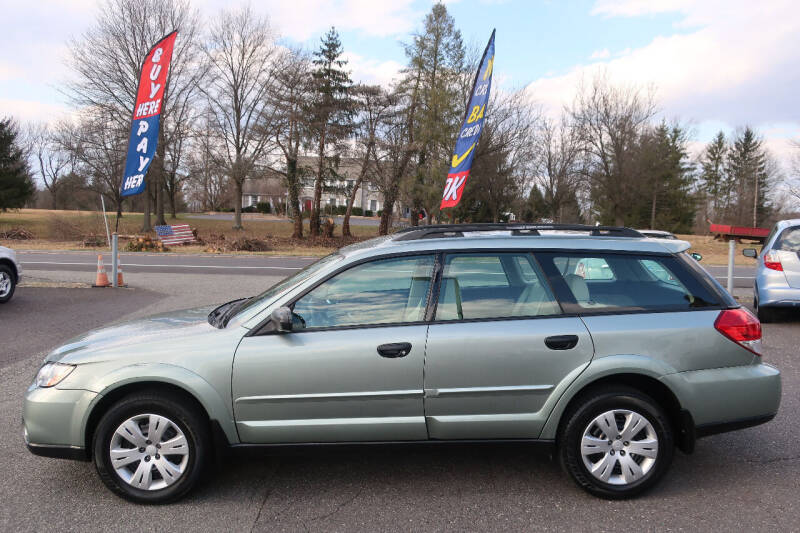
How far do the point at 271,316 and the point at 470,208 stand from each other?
145 feet

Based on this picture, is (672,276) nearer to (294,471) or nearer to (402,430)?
(402,430)

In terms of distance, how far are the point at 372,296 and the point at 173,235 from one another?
28.3m

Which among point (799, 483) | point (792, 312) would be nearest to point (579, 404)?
point (799, 483)

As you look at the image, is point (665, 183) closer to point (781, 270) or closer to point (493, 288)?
point (781, 270)

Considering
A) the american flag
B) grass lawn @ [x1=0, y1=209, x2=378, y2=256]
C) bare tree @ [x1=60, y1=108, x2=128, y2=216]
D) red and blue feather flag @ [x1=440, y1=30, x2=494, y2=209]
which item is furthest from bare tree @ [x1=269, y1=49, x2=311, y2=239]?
red and blue feather flag @ [x1=440, y1=30, x2=494, y2=209]

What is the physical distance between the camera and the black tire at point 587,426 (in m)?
3.34

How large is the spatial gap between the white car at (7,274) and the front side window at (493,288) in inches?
362

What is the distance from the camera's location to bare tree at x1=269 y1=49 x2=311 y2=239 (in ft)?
106

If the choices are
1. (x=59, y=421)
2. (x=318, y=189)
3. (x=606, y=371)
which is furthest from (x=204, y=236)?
(x=606, y=371)

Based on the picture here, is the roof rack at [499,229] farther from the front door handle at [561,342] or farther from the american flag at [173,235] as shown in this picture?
the american flag at [173,235]

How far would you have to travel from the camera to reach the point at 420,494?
3436mm

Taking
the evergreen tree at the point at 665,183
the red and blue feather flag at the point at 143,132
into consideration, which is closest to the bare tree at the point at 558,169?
the evergreen tree at the point at 665,183

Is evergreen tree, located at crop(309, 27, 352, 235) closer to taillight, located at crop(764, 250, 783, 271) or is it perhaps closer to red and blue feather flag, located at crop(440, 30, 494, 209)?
red and blue feather flag, located at crop(440, 30, 494, 209)

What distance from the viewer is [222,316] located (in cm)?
387
